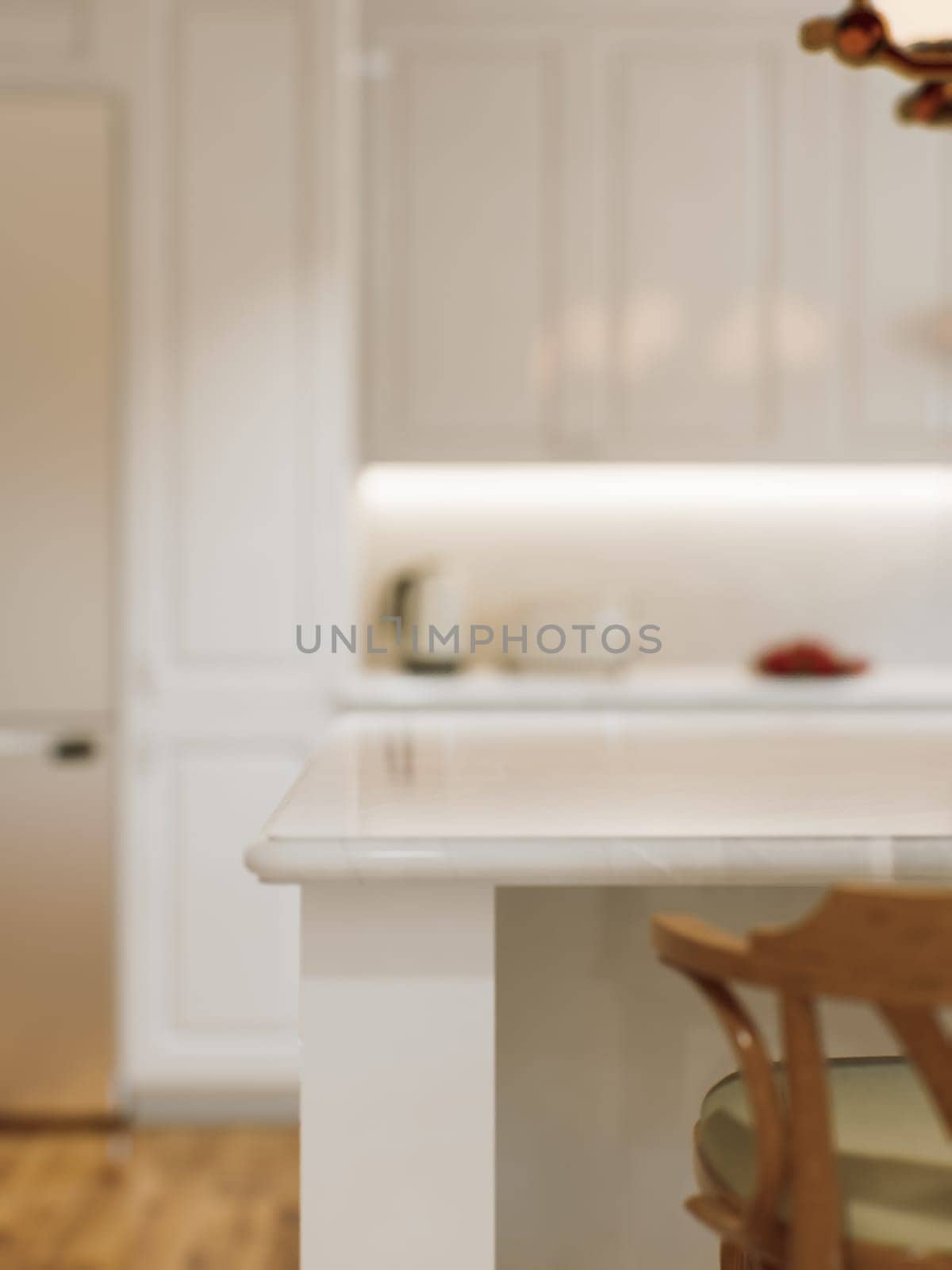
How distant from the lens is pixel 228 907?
101 inches

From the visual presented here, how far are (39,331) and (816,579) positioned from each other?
2.07m

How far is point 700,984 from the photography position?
849mm

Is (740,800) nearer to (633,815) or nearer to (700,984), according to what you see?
(633,815)

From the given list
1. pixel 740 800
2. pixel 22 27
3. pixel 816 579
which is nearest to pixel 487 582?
pixel 816 579

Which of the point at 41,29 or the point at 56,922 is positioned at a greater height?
the point at 41,29

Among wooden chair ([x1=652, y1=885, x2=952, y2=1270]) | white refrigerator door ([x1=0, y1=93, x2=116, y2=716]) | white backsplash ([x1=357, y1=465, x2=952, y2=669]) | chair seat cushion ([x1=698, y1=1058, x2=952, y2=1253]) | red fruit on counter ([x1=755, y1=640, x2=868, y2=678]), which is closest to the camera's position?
wooden chair ([x1=652, y1=885, x2=952, y2=1270])

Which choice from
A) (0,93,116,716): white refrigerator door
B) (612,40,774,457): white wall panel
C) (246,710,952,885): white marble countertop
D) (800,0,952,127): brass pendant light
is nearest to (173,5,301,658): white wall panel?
(0,93,116,716): white refrigerator door

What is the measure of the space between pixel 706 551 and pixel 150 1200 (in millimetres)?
2070

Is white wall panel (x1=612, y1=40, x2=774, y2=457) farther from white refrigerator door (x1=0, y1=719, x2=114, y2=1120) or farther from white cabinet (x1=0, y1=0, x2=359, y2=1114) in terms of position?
white refrigerator door (x1=0, y1=719, x2=114, y2=1120)

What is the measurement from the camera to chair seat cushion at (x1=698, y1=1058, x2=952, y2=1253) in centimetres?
83

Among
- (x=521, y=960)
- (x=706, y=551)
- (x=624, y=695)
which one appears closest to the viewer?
(x=521, y=960)

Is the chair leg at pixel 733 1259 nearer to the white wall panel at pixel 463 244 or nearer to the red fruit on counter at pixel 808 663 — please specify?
the red fruit on counter at pixel 808 663

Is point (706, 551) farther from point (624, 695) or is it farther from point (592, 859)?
point (592, 859)

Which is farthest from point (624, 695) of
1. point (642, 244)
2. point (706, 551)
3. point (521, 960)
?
point (521, 960)
